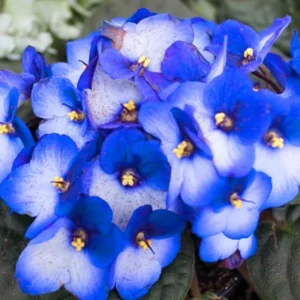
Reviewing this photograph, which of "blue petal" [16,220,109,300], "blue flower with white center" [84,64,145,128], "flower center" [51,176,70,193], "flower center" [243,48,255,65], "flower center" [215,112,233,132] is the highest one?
"flower center" [243,48,255,65]

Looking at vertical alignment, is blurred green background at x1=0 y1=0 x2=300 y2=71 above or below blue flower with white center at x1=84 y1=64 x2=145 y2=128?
below

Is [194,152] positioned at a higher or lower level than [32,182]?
higher

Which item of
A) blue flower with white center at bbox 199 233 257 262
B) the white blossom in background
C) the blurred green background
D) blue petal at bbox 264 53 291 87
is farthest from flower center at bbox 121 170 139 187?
the white blossom in background

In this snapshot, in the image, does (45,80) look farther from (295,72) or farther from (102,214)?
(295,72)

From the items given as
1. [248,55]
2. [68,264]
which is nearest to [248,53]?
[248,55]

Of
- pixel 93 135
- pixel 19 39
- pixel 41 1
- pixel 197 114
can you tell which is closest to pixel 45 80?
pixel 93 135

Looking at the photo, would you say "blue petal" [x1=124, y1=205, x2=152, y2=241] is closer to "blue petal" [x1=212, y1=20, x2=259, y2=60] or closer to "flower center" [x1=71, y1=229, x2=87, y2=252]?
"flower center" [x1=71, y1=229, x2=87, y2=252]

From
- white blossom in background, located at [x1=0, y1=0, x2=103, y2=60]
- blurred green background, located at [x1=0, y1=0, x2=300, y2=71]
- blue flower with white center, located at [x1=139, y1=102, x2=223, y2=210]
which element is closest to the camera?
blue flower with white center, located at [x1=139, y1=102, x2=223, y2=210]
